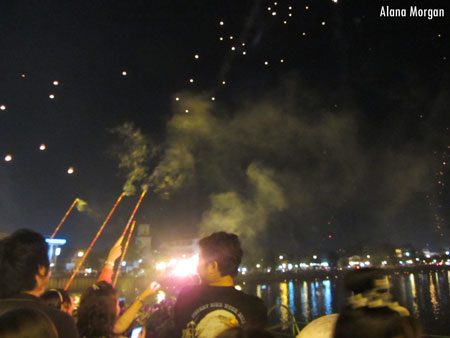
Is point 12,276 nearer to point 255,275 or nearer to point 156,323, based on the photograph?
point 156,323

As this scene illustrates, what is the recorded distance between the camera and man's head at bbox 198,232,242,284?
290cm

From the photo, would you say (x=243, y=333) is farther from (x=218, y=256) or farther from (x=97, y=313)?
(x=97, y=313)

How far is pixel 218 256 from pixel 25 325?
5.68 feet

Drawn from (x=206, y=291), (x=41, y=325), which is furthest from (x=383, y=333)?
(x=41, y=325)

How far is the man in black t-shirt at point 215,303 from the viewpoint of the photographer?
2.58m

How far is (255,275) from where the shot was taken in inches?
3629

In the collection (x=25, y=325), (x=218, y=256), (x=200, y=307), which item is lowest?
(x=200, y=307)

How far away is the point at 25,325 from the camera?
144 cm

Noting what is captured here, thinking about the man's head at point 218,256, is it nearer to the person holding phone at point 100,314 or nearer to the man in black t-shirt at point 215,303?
the man in black t-shirt at point 215,303

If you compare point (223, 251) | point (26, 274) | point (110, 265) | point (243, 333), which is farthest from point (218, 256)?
point (110, 265)

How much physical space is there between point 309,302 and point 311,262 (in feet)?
315

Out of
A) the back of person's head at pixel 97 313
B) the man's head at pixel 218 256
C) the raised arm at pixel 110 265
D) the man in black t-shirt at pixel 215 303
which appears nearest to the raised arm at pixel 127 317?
the back of person's head at pixel 97 313

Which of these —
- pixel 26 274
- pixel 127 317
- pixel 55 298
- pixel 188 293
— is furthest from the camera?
pixel 55 298

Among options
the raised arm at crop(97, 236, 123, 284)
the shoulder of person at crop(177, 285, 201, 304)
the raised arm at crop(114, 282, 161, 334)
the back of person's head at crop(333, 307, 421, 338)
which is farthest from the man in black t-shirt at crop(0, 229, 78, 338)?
the back of person's head at crop(333, 307, 421, 338)
